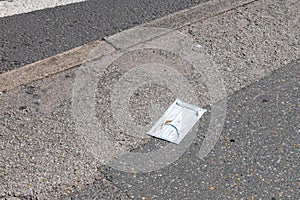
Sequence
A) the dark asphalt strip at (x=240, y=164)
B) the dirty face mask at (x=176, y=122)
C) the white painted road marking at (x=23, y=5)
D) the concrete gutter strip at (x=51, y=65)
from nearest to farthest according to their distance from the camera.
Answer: the dark asphalt strip at (x=240, y=164) → the dirty face mask at (x=176, y=122) → the concrete gutter strip at (x=51, y=65) → the white painted road marking at (x=23, y=5)

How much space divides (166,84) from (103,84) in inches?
16.9

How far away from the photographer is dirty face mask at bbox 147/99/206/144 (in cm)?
322

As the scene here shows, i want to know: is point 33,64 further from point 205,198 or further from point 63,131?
point 205,198

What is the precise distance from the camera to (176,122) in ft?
11.0

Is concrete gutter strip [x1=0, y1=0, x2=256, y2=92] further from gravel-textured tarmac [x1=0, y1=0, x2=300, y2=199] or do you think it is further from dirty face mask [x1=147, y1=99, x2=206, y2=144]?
dirty face mask [x1=147, y1=99, x2=206, y2=144]

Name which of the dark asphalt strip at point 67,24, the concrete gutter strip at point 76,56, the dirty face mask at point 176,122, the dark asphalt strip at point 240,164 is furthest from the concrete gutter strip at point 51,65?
the dark asphalt strip at point 240,164

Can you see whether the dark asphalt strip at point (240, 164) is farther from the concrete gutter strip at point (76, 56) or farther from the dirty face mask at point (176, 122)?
the concrete gutter strip at point (76, 56)

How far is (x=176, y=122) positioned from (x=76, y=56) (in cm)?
94

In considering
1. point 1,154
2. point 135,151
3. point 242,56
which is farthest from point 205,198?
point 242,56

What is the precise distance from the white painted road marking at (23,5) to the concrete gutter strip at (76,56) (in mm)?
799

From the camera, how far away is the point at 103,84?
11.8 feet

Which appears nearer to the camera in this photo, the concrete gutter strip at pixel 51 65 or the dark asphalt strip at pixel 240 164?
the dark asphalt strip at pixel 240 164

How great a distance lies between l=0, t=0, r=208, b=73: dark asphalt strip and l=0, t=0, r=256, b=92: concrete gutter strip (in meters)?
0.10

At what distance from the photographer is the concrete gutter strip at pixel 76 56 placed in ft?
11.7
